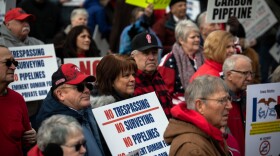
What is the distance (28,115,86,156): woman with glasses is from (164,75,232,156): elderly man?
78cm

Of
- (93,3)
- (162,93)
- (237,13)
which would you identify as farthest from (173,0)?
(162,93)

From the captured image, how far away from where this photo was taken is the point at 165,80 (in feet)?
30.9

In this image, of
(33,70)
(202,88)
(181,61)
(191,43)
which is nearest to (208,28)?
(191,43)

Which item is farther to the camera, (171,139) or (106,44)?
(106,44)

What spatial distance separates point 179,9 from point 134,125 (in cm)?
572

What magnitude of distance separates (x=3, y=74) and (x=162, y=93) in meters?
2.08

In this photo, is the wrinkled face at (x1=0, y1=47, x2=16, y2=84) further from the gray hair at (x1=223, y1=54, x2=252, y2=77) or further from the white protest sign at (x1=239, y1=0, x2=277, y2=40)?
the white protest sign at (x1=239, y1=0, x2=277, y2=40)

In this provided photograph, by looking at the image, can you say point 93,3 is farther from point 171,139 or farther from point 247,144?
point 171,139

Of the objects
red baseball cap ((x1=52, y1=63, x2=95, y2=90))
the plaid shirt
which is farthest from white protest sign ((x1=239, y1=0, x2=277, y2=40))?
red baseball cap ((x1=52, y1=63, x2=95, y2=90))

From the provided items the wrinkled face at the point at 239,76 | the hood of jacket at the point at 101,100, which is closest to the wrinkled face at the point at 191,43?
the wrinkled face at the point at 239,76

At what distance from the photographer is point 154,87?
836 centimetres

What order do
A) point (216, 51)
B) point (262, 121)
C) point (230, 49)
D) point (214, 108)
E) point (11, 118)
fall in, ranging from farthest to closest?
point (230, 49), point (216, 51), point (262, 121), point (11, 118), point (214, 108)

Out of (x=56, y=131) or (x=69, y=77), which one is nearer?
(x=56, y=131)

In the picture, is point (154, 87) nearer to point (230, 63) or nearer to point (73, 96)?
point (230, 63)
